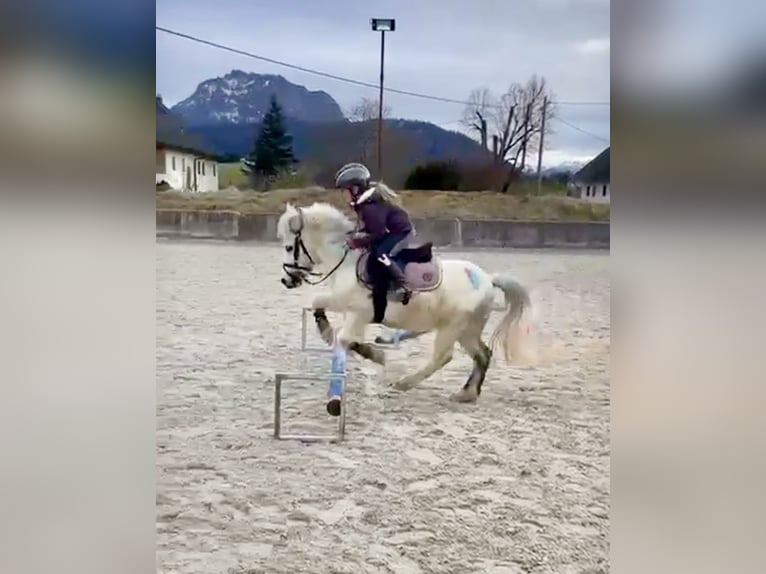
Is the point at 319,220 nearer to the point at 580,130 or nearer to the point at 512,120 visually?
the point at 512,120

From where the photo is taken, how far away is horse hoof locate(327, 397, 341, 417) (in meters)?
1.87

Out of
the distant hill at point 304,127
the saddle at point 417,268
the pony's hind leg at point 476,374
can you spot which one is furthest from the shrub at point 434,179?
the pony's hind leg at point 476,374

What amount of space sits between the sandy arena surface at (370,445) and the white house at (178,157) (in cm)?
16

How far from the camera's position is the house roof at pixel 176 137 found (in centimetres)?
177

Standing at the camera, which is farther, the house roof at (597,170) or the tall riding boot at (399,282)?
the tall riding boot at (399,282)

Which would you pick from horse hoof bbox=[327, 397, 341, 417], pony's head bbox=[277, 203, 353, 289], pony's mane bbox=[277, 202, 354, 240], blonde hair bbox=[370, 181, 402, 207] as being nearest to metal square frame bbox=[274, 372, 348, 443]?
horse hoof bbox=[327, 397, 341, 417]

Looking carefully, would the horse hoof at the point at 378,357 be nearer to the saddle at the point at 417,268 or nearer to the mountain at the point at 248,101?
the saddle at the point at 417,268

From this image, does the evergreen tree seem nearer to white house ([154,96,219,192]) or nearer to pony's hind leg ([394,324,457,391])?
white house ([154,96,219,192])

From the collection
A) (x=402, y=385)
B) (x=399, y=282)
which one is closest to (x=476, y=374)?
(x=402, y=385)

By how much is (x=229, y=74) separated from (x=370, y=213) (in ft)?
1.54

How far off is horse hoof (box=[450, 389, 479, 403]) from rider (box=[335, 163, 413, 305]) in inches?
11.4
